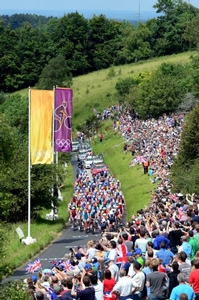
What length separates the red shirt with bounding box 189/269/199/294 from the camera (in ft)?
57.2

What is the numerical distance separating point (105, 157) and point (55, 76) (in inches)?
1427

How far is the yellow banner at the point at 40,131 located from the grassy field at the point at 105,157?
3937 mm

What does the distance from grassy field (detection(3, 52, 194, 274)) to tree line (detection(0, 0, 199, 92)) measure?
5.31 m

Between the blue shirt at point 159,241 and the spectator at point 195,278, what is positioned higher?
the blue shirt at point 159,241

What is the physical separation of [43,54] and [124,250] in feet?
364

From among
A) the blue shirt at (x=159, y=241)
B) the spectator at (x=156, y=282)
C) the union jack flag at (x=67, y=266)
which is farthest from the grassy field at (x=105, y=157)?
the blue shirt at (x=159, y=241)

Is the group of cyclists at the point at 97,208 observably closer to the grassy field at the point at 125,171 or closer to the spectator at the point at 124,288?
the grassy field at the point at 125,171

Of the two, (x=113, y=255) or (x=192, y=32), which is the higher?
(x=192, y=32)

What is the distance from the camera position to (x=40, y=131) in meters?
42.2

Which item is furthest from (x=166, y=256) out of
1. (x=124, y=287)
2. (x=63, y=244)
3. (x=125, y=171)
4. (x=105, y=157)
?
(x=105, y=157)

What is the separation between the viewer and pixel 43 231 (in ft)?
144

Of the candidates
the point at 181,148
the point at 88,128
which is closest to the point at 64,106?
the point at 181,148

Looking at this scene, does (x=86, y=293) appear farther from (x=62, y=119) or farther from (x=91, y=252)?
(x=62, y=119)

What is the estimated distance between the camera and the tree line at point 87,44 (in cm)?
12775
